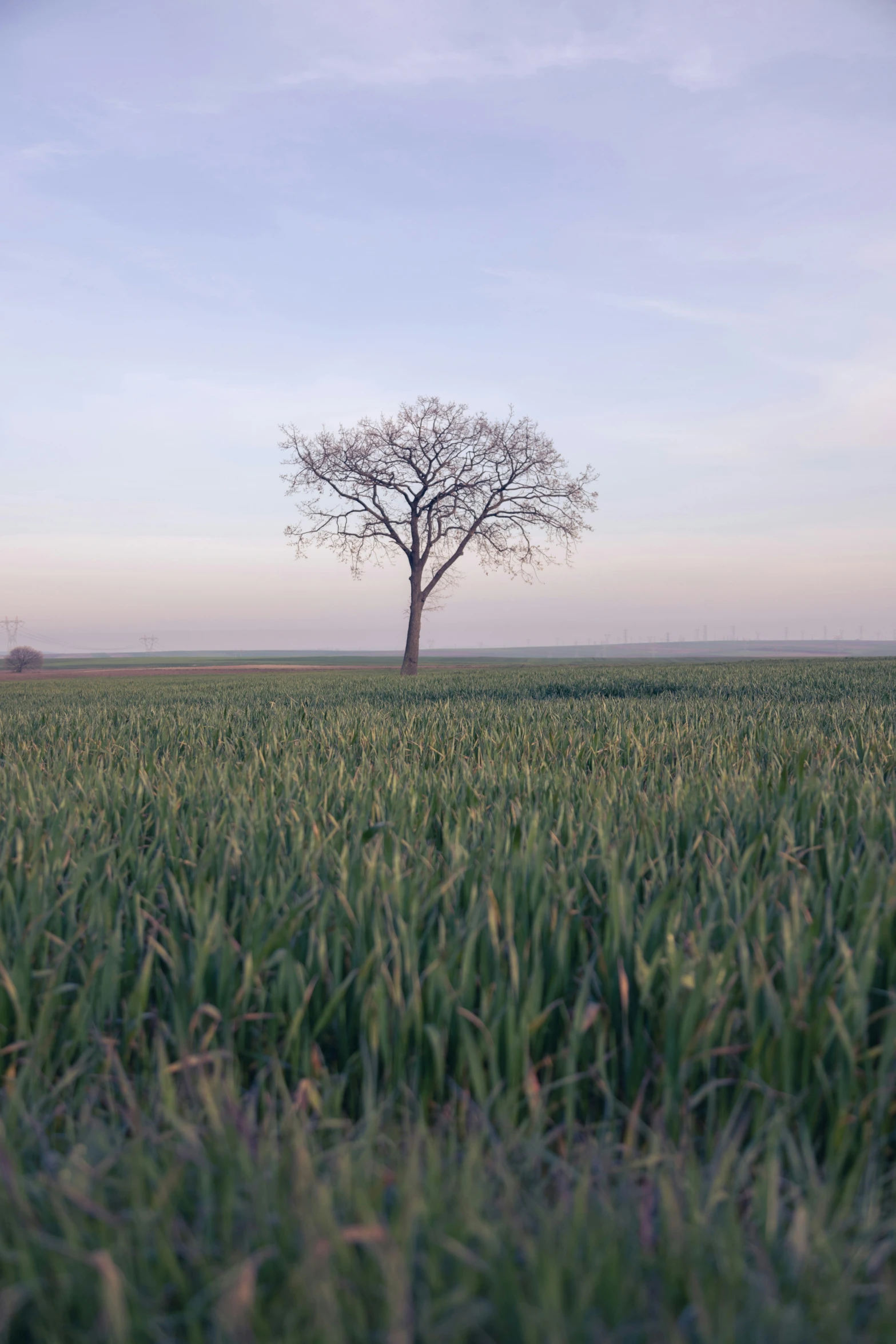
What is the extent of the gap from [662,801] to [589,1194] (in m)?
2.42

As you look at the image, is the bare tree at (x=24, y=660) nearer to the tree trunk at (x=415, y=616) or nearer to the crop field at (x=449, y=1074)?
the tree trunk at (x=415, y=616)

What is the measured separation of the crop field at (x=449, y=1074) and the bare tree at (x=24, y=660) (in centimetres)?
10988

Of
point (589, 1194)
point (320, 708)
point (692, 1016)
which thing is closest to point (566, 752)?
point (692, 1016)

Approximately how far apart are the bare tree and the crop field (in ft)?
361

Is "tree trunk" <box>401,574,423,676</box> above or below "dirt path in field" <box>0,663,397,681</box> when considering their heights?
above

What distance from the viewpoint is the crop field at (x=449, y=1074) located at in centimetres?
87

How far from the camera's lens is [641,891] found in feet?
7.87

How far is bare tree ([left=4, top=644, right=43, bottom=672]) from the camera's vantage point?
99.8 meters

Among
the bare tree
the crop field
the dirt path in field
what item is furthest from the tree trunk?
the bare tree

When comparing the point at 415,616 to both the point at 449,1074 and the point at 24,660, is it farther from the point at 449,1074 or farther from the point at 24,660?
the point at 24,660

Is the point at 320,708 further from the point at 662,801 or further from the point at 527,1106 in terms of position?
the point at 527,1106

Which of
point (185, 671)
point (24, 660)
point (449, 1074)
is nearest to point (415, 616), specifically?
point (449, 1074)

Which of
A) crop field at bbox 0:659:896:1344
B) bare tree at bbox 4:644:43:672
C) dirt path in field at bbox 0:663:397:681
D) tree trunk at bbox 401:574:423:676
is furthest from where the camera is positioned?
bare tree at bbox 4:644:43:672

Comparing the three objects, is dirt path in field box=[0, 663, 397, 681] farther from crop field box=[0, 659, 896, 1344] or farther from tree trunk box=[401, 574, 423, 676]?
crop field box=[0, 659, 896, 1344]
